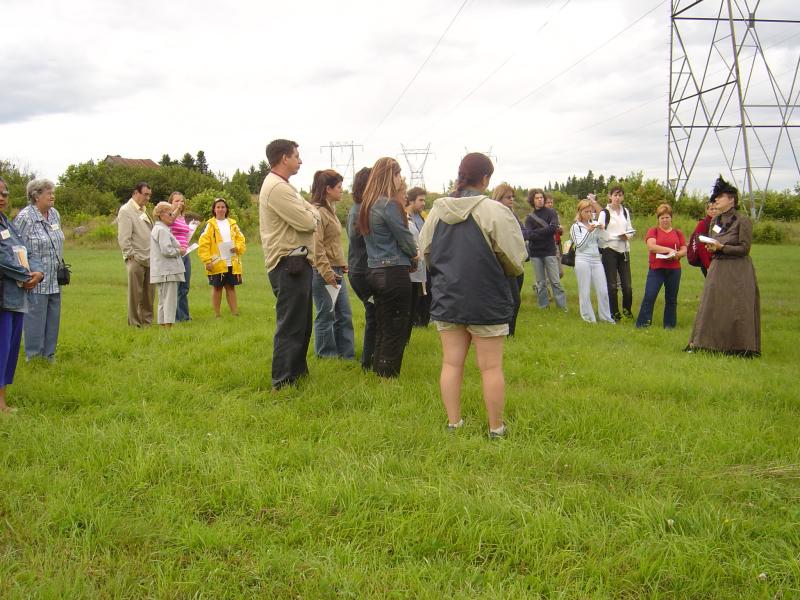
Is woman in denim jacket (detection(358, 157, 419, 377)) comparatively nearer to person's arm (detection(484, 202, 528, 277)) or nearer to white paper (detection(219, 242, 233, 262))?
person's arm (detection(484, 202, 528, 277))

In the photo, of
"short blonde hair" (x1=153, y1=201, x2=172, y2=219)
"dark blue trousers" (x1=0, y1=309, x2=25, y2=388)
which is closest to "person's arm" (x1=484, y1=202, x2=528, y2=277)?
"dark blue trousers" (x1=0, y1=309, x2=25, y2=388)

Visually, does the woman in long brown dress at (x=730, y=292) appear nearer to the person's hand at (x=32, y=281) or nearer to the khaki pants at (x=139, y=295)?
the person's hand at (x=32, y=281)

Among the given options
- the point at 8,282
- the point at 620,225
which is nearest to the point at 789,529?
the point at 8,282

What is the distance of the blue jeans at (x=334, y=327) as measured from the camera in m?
7.25

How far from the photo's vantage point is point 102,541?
10.7 feet

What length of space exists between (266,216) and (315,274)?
1.47 metres

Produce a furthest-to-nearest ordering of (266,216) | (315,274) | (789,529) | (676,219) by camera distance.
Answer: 1. (676,219)
2. (315,274)
3. (266,216)
4. (789,529)

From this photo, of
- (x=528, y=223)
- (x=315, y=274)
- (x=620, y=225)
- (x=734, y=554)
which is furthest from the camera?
(x=528, y=223)

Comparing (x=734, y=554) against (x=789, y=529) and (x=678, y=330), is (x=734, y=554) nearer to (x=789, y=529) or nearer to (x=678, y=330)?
(x=789, y=529)

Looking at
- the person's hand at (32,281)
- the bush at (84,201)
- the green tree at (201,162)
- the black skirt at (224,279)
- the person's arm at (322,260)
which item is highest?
the green tree at (201,162)

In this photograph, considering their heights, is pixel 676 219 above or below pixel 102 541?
above

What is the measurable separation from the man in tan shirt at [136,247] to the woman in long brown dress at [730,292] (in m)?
7.75

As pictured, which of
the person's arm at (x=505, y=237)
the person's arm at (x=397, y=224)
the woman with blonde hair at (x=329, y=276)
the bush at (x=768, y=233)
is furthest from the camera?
the bush at (x=768, y=233)

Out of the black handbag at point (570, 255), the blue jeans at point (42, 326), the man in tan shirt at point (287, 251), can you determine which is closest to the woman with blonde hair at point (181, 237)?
the blue jeans at point (42, 326)
